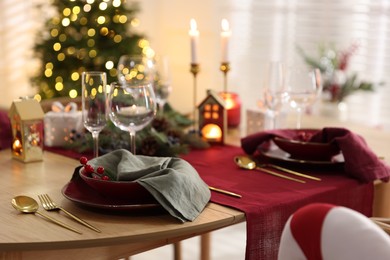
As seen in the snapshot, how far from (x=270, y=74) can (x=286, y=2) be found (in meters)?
2.36

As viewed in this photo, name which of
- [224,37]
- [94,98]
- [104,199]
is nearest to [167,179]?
[104,199]

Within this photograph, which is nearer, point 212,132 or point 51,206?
point 51,206

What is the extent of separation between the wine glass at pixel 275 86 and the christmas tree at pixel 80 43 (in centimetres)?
200

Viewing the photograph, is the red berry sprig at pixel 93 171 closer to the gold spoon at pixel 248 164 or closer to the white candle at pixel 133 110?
the white candle at pixel 133 110

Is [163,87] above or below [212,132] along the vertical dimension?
above

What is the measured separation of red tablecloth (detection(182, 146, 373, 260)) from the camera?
163 cm

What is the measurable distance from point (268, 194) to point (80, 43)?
2.60m

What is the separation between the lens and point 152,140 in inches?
81.9

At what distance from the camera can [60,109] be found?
91.2 inches

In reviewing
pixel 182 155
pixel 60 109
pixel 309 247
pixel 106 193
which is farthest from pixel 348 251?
pixel 60 109

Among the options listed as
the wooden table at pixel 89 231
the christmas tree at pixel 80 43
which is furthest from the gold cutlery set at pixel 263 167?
the christmas tree at pixel 80 43

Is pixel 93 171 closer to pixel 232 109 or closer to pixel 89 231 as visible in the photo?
pixel 89 231

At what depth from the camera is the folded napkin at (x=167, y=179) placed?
1.52 m

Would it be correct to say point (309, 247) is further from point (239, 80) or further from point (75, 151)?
point (239, 80)
